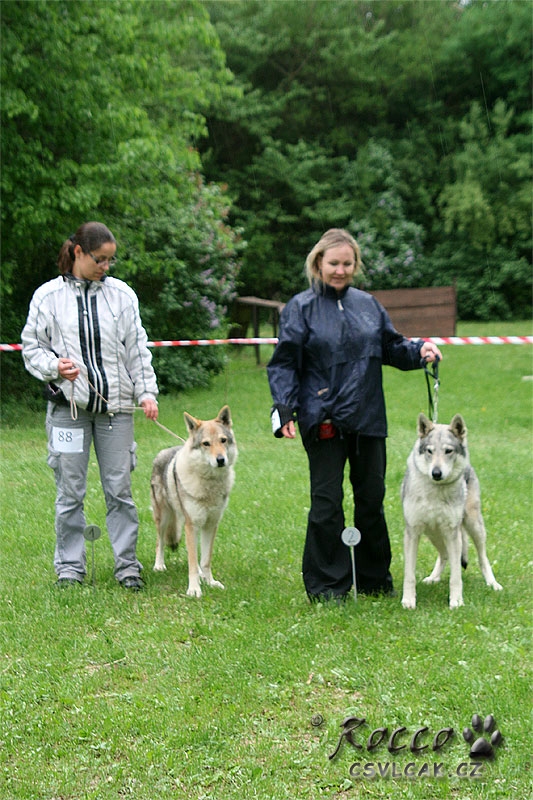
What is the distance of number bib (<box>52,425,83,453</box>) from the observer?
5.40 metres

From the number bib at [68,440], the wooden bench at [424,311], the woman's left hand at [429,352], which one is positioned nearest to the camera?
the woman's left hand at [429,352]

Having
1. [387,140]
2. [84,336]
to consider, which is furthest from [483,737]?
[387,140]

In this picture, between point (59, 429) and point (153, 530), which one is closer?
point (59, 429)

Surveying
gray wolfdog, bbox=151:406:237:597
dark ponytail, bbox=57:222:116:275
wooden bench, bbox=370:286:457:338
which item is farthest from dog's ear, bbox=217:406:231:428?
wooden bench, bbox=370:286:457:338

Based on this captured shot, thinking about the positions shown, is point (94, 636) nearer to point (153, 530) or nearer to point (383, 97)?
point (153, 530)

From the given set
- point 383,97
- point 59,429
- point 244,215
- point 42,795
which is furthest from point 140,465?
point 383,97

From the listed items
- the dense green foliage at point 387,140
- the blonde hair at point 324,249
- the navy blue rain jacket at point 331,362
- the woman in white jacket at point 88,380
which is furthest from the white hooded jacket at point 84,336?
the dense green foliage at point 387,140

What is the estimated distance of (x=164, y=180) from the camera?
14.3 metres

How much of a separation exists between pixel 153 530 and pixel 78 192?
20.4 feet

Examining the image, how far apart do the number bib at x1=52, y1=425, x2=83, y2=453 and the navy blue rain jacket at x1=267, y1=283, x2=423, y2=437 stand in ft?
4.35

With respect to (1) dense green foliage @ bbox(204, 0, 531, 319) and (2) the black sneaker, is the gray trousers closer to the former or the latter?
(2) the black sneaker

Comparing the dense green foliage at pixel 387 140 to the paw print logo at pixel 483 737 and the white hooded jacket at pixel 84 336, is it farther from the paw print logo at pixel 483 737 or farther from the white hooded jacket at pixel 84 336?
the paw print logo at pixel 483 737

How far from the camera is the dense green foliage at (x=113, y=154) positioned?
38.0ft

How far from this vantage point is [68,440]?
5406mm
